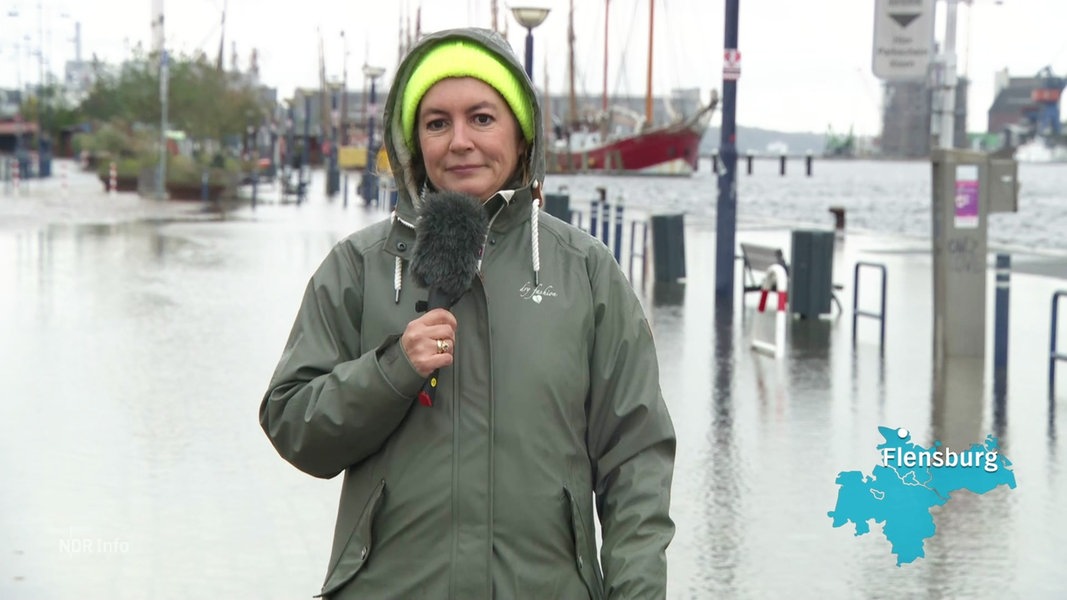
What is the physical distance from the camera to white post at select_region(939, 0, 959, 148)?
15547 mm

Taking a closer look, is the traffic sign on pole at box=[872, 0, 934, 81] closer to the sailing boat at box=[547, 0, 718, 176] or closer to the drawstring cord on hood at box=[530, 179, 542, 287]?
the drawstring cord on hood at box=[530, 179, 542, 287]

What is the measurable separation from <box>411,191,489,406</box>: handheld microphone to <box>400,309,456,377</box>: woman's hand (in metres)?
0.05

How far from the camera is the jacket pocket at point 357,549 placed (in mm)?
3256

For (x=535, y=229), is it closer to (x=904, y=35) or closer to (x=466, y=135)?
(x=466, y=135)

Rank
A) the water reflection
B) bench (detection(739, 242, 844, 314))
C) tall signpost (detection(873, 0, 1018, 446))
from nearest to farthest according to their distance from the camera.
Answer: the water reflection, tall signpost (detection(873, 0, 1018, 446)), bench (detection(739, 242, 844, 314))

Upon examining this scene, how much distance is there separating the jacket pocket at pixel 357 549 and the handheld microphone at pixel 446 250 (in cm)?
19

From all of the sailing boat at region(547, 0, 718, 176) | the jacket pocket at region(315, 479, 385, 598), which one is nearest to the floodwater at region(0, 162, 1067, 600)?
the jacket pocket at region(315, 479, 385, 598)

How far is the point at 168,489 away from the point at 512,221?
20.5ft

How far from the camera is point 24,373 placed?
13555mm

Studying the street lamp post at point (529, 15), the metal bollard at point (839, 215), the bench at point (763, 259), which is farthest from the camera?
the metal bollard at point (839, 215)

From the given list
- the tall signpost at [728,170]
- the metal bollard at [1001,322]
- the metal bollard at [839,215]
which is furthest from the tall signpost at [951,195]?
the metal bollard at [839,215]

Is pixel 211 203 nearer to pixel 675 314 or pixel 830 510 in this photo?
pixel 675 314

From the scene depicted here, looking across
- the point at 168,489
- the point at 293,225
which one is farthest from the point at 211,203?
the point at 168,489

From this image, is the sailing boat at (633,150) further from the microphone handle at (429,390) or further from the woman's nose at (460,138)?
the microphone handle at (429,390)
